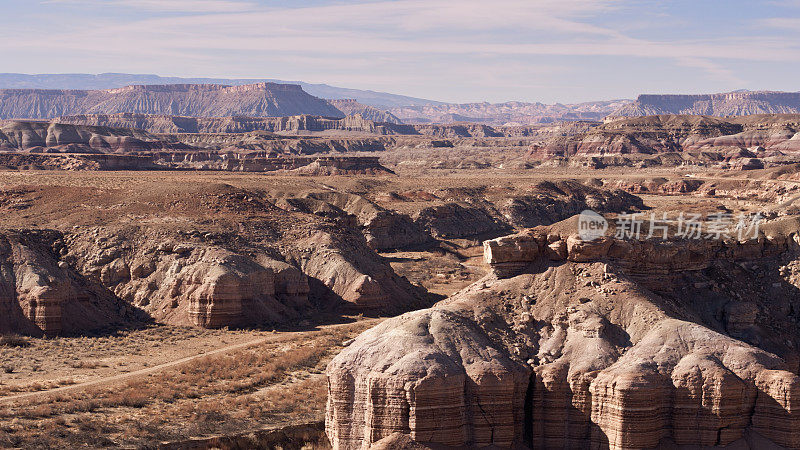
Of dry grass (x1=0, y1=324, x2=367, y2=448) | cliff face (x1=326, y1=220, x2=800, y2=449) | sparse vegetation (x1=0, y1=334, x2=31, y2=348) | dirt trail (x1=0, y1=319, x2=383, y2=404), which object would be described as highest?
cliff face (x1=326, y1=220, x2=800, y2=449)

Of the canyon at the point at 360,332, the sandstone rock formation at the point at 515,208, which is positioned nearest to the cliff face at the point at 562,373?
the canyon at the point at 360,332

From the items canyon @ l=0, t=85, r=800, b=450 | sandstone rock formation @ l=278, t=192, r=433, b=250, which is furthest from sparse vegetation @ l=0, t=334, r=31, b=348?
sandstone rock formation @ l=278, t=192, r=433, b=250

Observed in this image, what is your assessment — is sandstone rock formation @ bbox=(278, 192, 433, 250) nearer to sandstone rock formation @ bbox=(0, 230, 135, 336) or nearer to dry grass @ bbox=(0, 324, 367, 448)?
sandstone rock formation @ bbox=(0, 230, 135, 336)

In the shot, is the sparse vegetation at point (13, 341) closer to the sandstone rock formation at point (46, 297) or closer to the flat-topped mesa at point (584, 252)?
the sandstone rock formation at point (46, 297)

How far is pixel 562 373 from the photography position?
74.5 ft

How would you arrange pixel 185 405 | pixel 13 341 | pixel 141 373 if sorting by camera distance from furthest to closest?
pixel 13 341
pixel 141 373
pixel 185 405

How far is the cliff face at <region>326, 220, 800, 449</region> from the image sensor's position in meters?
21.3

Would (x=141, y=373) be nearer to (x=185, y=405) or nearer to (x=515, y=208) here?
(x=185, y=405)

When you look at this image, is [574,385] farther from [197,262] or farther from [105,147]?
[105,147]

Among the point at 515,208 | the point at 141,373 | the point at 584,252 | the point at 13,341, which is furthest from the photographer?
the point at 515,208

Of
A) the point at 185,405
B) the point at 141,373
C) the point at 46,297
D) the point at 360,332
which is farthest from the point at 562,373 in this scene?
the point at 46,297

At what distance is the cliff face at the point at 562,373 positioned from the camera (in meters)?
21.3

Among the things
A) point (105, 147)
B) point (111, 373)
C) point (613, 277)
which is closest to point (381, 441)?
point (613, 277)

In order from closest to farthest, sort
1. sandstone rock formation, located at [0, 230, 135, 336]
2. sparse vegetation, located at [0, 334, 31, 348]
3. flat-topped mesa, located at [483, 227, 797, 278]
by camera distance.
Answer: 1. flat-topped mesa, located at [483, 227, 797, 278]
2. sparse vegetation, located at [0, 334, 31, 348]
3. sandstone rock formation, located at [0, 230, 135, 336]
